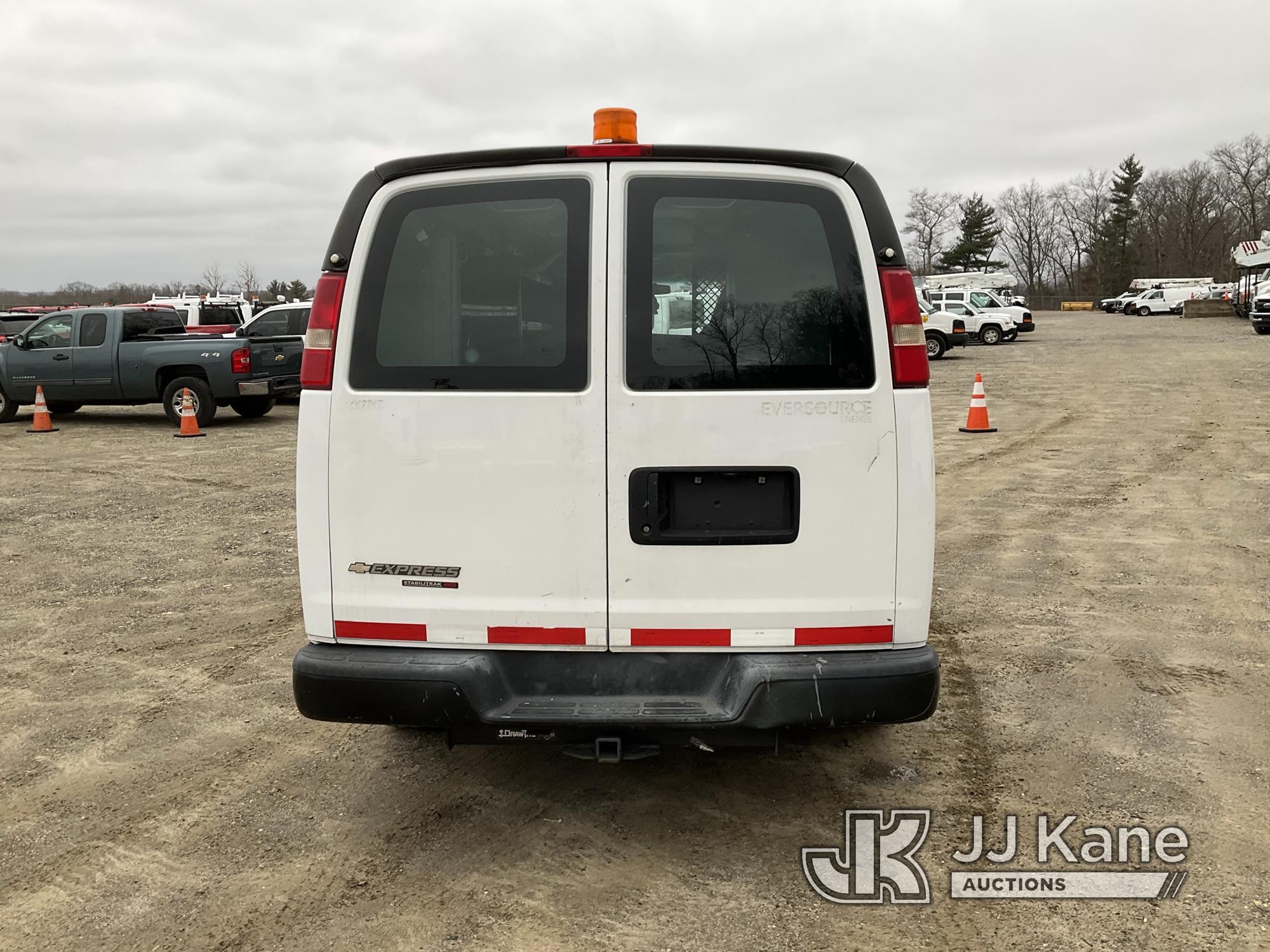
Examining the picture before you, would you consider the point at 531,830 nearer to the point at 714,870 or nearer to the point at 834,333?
the point at 714,870

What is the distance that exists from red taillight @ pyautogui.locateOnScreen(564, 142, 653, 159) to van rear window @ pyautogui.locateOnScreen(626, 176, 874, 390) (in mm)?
91

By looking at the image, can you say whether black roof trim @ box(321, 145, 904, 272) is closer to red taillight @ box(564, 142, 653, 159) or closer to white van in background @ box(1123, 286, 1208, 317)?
red taillight @ box(564, 142, 653, 159)

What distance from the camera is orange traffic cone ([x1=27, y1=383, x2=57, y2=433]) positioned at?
15953mm

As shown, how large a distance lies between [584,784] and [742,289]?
2074 mm

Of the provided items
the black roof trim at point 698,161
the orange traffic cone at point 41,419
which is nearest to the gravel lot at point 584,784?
the black roof trim at point 698,161

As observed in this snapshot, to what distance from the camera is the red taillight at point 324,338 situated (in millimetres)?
3408

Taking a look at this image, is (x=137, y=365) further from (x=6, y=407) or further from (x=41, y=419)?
(x=6, y=407)

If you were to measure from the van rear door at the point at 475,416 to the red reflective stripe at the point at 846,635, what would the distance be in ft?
2.16

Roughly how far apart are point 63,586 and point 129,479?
15.6 ft

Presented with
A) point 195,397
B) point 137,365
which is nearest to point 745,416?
point 195,397

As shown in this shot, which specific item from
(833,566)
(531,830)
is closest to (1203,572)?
(833,566)

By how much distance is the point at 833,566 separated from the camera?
3.33 metres

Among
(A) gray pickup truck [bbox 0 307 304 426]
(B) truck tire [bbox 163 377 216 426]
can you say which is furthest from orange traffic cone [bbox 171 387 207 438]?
(A) gray pickup truck [bbox 0 307 304 426]

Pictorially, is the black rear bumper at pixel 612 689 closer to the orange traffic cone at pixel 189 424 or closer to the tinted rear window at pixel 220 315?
the orange traffic cone at pixel 189 424
